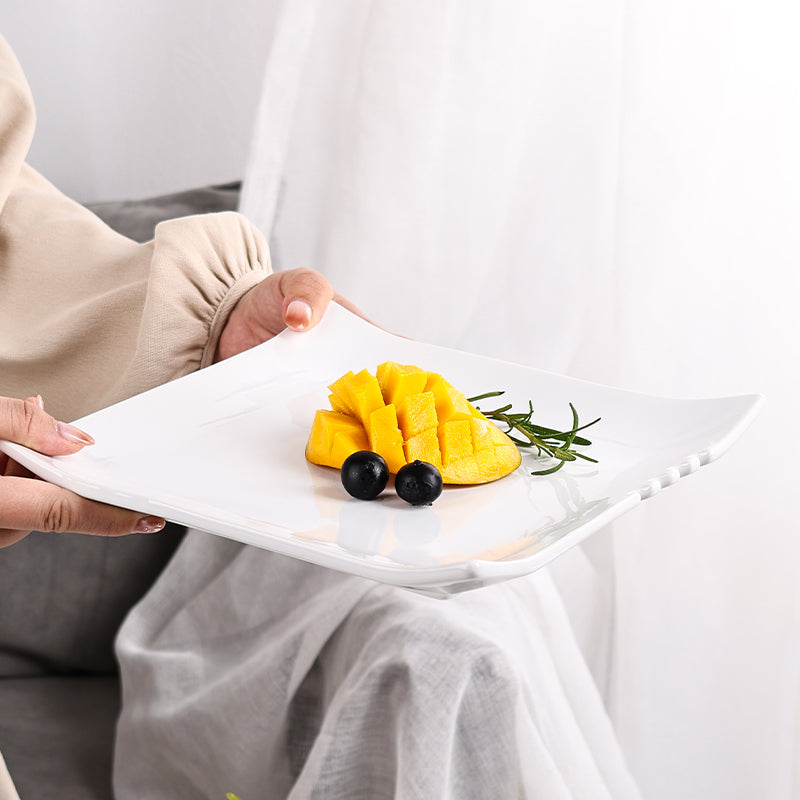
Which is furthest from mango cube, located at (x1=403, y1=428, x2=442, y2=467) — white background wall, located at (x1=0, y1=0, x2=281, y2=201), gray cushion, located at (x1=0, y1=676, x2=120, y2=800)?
white background wall, located at (x1=0, y1=0, x2=281, y2=201)

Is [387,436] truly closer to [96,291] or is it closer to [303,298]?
[303,298]

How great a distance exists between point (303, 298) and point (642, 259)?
0.40 metres

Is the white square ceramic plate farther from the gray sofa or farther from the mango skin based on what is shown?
the gray sofa

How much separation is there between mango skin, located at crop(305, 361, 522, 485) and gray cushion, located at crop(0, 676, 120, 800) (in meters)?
0.86

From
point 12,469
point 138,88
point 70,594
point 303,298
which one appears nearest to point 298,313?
point 303,298

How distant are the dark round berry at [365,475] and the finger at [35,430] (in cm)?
21

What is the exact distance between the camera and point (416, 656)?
1003 mm

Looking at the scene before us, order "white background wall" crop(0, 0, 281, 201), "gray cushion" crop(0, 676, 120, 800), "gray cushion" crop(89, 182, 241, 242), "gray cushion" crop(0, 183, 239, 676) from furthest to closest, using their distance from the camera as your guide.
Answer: "white background wall" crop(0, 0, 281, 201) → "gray cushion" crop(89, 182, 241, 242) → "gray cushion" crop(0, 183, 239, 676) → "gray cushion" crop(0, 676, 120, 800)

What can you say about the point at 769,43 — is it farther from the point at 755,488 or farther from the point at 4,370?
the point at 4,370

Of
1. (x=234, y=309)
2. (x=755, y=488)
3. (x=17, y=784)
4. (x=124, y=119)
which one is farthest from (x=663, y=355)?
(x=124, y=119)

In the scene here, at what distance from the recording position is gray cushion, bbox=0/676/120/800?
1.37 meters

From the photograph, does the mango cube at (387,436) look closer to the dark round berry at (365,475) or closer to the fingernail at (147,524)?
the dark round berry at (365,475)

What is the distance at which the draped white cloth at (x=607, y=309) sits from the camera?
1.03m

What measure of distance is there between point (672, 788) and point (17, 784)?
89 cm
